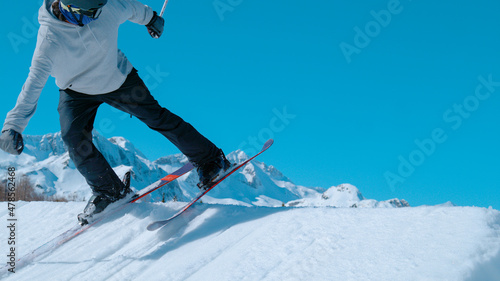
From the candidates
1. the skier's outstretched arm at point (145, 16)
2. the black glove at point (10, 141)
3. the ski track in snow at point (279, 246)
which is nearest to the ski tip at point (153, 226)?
the ski track in snow at point (279, 246)

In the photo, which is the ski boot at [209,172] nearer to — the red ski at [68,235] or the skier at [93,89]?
the skier at [93,89]

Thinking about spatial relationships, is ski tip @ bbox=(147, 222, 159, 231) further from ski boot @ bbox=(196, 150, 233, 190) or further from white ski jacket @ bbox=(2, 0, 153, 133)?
white ski jacket @ bbox=(2, 0, 153, 133)

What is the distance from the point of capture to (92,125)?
4543 millimetres

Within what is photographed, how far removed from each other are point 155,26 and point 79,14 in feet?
3.78

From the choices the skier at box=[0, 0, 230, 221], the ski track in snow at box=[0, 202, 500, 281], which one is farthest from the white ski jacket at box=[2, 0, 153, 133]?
the ski track in snow at box=[0, 202, 500, 281]

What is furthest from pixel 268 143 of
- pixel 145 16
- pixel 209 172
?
pixel 145 16

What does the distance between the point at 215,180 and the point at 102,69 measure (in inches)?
63.3

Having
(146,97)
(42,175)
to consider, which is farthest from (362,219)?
(42,175)

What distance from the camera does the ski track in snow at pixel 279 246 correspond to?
91.1 inches

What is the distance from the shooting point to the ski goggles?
3.66m

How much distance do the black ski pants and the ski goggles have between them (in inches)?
28.2

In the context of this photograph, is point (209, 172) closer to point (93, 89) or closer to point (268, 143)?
point (268, 143)

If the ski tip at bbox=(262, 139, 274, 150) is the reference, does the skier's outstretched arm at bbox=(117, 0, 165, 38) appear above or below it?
above

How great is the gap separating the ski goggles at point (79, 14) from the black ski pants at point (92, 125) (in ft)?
2.35
